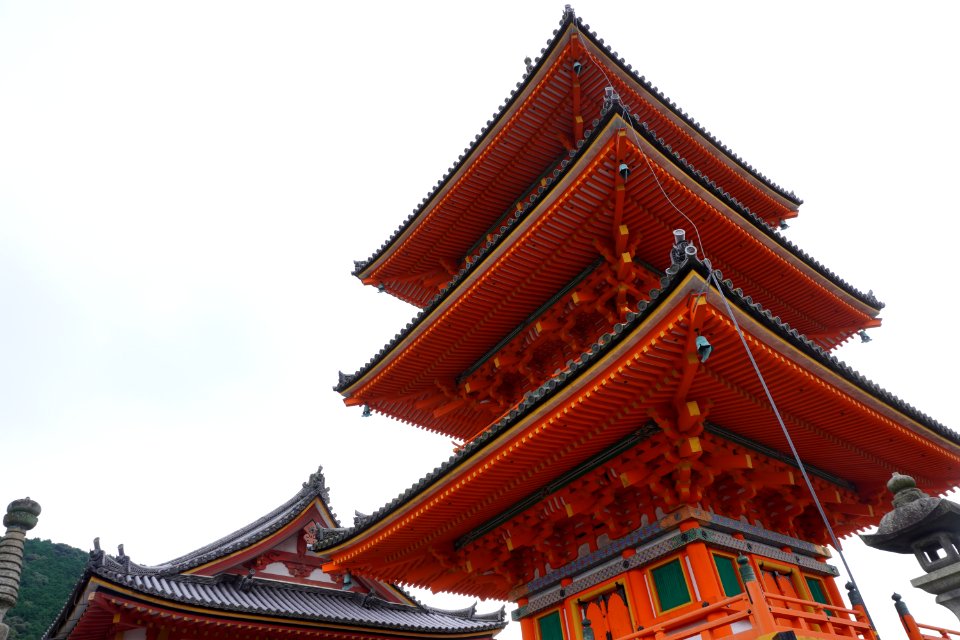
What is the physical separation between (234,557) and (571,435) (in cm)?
1173

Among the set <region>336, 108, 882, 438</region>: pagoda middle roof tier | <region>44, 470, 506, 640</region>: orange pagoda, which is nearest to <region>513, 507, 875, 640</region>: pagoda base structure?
<region>44, 470, 506, 640</region>: orange pagoda

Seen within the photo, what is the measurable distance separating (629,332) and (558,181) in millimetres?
3997

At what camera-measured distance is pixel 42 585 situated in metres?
45.6

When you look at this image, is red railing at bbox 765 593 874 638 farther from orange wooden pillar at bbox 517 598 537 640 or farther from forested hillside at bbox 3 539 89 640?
forested hillside at bbox 3 539 89 640

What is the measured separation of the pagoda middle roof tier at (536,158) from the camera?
44.1ft

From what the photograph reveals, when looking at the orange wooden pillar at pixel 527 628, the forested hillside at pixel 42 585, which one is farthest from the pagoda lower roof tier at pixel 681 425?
the forested hillside at pixel 42 585

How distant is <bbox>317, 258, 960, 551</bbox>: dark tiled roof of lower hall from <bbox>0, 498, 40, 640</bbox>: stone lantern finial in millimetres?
4855

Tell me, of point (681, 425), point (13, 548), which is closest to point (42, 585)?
point (13, 548)

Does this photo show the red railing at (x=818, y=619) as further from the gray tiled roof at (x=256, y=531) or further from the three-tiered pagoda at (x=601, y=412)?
the gray tiled roof at (x=256, y=531)

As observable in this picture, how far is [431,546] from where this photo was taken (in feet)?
36.9

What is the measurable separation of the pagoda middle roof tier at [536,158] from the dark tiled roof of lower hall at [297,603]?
851 cm

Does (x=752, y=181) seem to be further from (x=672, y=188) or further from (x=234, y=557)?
(x=234, y=557)

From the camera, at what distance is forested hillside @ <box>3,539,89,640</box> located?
1544 inches

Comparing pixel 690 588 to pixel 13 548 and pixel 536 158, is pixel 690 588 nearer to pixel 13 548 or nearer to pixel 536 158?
pixel 13 548
